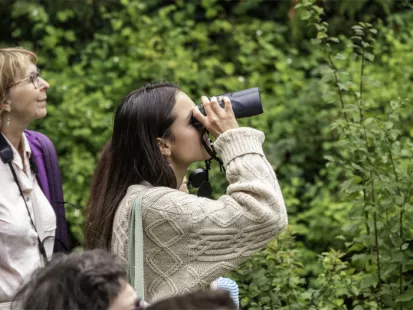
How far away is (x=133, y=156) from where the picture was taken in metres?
3.30

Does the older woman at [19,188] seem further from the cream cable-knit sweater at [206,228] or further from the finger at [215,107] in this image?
the finger at [215,107]

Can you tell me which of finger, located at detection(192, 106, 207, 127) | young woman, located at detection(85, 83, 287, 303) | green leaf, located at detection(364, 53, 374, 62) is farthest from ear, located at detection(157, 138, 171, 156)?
green leaf, located at detection(364, 53, 374, 62)

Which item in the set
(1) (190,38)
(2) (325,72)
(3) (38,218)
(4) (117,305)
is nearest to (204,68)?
(1) (190,38)

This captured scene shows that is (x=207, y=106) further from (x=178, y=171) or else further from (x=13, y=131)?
(x=13, y=131)

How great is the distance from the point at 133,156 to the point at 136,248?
14.2 inches

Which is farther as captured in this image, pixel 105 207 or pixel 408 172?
pixel 408 172

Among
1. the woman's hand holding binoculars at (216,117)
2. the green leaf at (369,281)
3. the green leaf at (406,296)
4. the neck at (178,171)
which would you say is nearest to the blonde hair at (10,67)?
the neck at (178,171)

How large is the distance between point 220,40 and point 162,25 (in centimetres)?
70

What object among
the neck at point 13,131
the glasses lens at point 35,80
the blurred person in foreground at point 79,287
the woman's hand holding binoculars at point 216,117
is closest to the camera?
the blurred person in foreground at point 79,287

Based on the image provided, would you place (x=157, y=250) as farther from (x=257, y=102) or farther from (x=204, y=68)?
(x=204, y=68)

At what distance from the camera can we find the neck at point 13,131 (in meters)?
4.27

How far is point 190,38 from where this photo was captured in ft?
26.8

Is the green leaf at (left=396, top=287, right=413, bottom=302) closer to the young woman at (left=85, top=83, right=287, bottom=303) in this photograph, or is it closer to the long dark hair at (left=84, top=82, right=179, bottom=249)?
the young woman at (left=85, top=83, right=287, bottom=303)

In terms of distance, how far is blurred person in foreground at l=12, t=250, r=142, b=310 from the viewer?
199 cm
